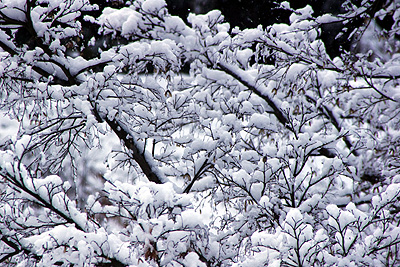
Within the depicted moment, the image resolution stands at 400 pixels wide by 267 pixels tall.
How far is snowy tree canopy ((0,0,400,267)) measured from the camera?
7.94 ft

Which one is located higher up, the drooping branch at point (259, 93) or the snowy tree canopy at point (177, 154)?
the drooping branch at point (259, 93)

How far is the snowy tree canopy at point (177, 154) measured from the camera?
2420 mm

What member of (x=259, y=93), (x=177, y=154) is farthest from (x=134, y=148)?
(x=259, y=93)

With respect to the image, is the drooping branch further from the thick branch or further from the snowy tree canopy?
the thick branch

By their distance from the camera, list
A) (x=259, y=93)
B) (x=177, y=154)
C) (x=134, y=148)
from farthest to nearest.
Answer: (x=259, y=93), (x=177, y=154), (x=134, y=148)

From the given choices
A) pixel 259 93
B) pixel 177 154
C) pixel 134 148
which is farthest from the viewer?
pixel 259 93

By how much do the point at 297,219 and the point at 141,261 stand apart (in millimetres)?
1189

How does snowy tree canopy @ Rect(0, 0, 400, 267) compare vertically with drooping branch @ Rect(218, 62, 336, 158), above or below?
below

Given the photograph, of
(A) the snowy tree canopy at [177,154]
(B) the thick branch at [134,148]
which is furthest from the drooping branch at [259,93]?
(B) the thick branch at [134,148]

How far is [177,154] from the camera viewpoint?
15.3 ft

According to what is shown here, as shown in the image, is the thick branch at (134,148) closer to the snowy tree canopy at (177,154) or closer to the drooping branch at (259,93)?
the snowy tree canopy at (177,154)

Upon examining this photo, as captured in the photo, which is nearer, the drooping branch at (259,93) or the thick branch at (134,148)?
the thick branch at (134,148)

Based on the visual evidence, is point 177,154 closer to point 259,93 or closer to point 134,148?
point 134,148

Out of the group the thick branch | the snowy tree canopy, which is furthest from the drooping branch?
the thick branch
